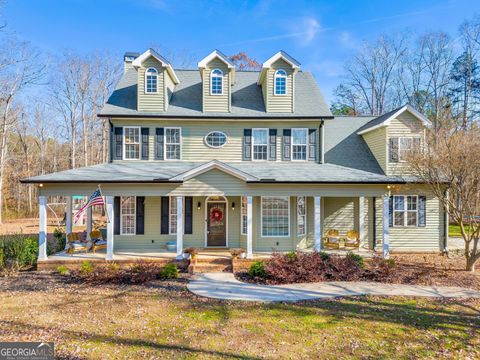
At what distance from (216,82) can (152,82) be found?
313 cm

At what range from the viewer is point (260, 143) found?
544 inches

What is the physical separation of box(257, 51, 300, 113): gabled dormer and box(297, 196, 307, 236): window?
452 cm

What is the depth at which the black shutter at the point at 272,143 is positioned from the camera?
45.1ft

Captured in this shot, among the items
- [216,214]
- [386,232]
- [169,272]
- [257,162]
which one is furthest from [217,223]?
[386,232]

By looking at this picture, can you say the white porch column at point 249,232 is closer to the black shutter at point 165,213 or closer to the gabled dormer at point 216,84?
the black shutter at point 165,213

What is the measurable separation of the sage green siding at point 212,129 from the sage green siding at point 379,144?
10.4ft

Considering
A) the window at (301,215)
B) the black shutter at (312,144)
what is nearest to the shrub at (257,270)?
the window at (301,215)

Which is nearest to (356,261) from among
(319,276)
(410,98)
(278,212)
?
(319,276)

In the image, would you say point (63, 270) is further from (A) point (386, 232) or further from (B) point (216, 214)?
(A) point (386, 232)

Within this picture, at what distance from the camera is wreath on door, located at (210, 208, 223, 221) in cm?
1330

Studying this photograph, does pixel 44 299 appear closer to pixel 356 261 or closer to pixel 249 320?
pixel 249 320

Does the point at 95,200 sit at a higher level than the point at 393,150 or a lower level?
lower

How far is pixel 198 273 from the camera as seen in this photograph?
34.6ft

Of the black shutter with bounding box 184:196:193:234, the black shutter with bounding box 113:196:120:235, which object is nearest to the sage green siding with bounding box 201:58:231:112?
the black shutter with bounding box 184:196:193:234
